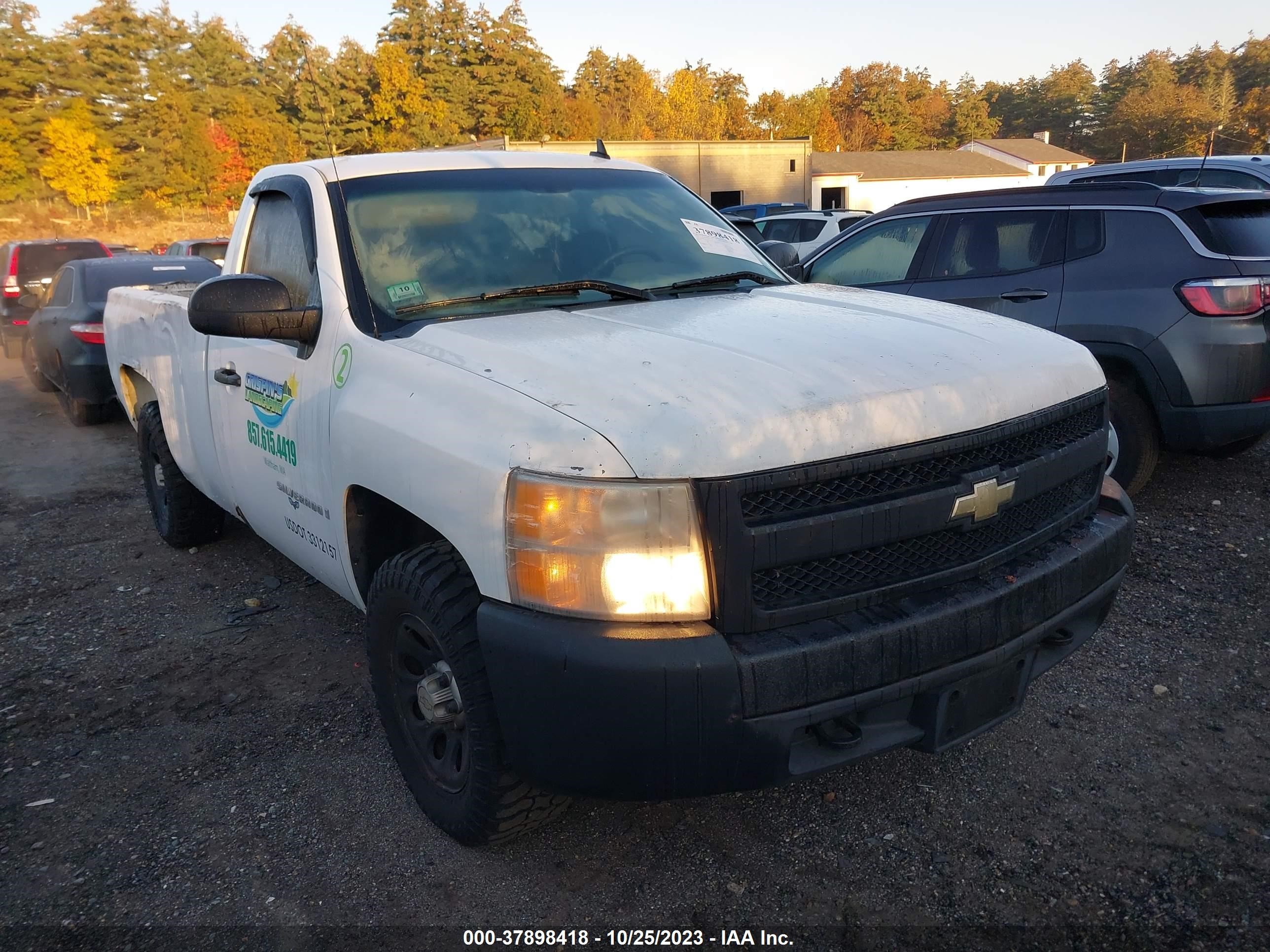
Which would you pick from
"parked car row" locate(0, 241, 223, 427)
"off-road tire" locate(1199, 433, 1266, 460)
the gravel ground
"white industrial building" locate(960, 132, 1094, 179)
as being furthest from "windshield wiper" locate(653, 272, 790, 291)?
"white industrial building" locate(960, 132, 1094, 179)

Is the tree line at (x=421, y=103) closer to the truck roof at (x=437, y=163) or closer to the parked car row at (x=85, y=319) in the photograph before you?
the parked car row at (x=85, y=319)

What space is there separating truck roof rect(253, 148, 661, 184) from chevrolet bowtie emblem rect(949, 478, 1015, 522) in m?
2.17

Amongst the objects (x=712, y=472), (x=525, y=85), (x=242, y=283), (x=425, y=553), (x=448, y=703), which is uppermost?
(x=525, y=85)

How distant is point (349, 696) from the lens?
3.53 m

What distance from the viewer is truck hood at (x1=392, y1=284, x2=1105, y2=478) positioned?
6.56ft

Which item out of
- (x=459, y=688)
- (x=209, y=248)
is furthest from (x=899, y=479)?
(x=209, y=248)

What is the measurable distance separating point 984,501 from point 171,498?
173 inches

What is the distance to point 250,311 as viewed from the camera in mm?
2893

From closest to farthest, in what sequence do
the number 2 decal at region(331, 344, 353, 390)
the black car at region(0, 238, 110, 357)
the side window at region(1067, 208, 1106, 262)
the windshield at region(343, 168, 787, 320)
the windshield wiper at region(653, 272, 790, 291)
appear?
1. the number 2 decal at region(331, 344, 353, 390)
2. the windshield at region(343, 168, 787, 320)
3. the windshield wiper at region(653, 272, 790, 291)
4. the side window at region(1067, 208, 1106, 262)
5. the black car at region(0, 238, 110, 357)

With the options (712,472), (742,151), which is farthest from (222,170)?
(712,472)

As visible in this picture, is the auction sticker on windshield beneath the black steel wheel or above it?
above

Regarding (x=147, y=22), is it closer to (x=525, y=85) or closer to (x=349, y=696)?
(x=525, y=85)

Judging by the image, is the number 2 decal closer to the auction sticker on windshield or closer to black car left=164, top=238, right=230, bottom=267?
the auction sticker on windshield

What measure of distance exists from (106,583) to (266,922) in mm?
3168
